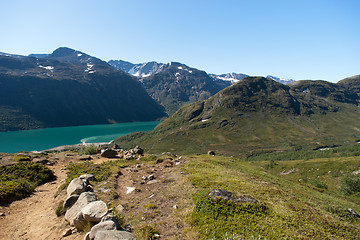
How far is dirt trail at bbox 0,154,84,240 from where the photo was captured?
14586mm

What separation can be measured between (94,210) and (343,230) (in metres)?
19.6

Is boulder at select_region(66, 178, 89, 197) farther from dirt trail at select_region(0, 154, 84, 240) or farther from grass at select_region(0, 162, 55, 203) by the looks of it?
grass at select_region(0, 162, 55, 203)

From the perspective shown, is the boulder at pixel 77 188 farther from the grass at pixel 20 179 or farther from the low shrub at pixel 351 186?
the low shrub at pixel 351 186

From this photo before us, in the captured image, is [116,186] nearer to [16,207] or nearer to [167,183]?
[167,183]

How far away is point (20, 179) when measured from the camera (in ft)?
81.3

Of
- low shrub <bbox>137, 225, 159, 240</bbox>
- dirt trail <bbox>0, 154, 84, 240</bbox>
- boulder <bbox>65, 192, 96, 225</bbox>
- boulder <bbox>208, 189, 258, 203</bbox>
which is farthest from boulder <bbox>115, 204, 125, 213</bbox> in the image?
boulder <bbox>208, 189, 258, 203</bbox>

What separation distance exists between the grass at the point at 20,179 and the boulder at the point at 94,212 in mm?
13549

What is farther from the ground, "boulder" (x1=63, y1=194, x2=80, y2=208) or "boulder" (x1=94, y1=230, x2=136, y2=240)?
"boulder" (x1=94, y1=230, x2=136, y2=240)

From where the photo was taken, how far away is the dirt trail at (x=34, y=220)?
1459cm

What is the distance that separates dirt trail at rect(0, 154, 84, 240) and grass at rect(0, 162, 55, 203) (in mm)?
1081

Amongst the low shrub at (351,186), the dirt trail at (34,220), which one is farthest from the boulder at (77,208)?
the low shrub at (351,186)

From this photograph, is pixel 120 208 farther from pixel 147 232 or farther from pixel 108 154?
pixel 108 154

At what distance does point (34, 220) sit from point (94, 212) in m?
8.33

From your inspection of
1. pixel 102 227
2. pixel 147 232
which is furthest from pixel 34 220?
pixel 147 232
